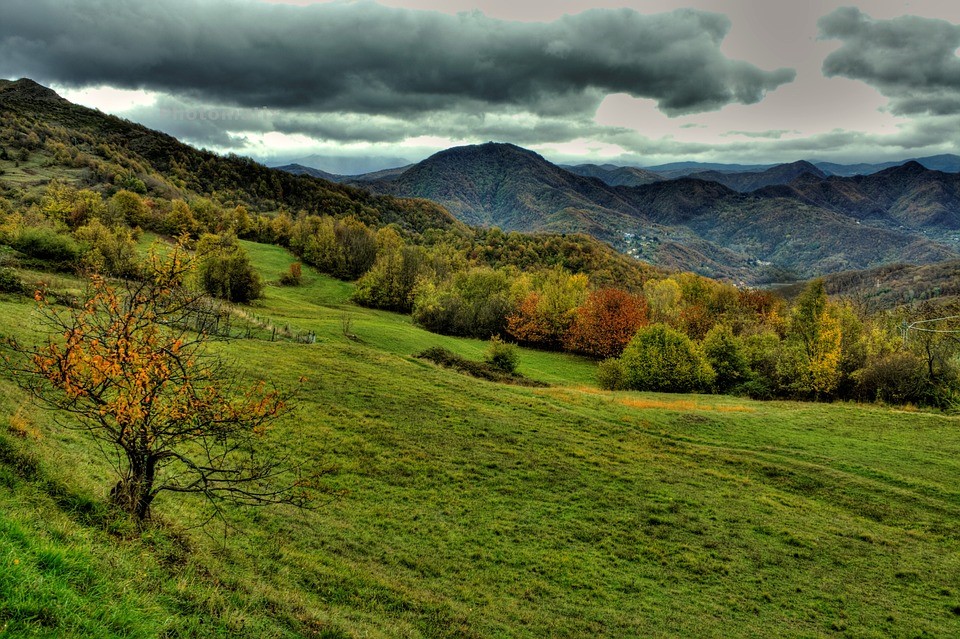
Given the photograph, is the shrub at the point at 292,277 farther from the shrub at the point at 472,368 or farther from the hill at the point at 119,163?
the hill at the point at 119,163

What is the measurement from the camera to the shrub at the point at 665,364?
50.3 meters

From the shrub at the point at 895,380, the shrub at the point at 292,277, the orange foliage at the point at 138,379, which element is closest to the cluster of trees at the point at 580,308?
the shrub at the point at 895,380

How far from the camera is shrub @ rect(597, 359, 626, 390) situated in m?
53.1

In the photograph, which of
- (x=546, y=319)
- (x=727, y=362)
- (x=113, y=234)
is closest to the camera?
(x=727, y=362)

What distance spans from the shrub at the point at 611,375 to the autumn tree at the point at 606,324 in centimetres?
A: 1807

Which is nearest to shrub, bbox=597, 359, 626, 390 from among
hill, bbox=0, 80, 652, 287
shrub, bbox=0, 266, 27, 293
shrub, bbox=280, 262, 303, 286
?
shrub, bbox=0, 266, 27, 293

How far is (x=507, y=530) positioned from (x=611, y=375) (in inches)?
1530

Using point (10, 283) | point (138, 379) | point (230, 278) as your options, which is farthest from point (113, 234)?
point (138, 379)

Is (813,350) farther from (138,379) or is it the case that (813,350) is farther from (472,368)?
(138,379)

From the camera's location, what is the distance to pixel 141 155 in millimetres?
175750

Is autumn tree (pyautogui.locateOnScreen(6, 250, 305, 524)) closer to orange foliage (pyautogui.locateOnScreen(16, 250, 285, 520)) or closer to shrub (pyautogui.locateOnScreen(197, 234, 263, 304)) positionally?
orange foliage (pyautogui.locateOnScreen(16, 250, 285, 520))

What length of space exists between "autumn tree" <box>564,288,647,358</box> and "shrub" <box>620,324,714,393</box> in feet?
64.4

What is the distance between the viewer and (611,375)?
177 ft

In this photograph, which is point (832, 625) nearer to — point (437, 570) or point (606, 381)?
point (437, 570)
